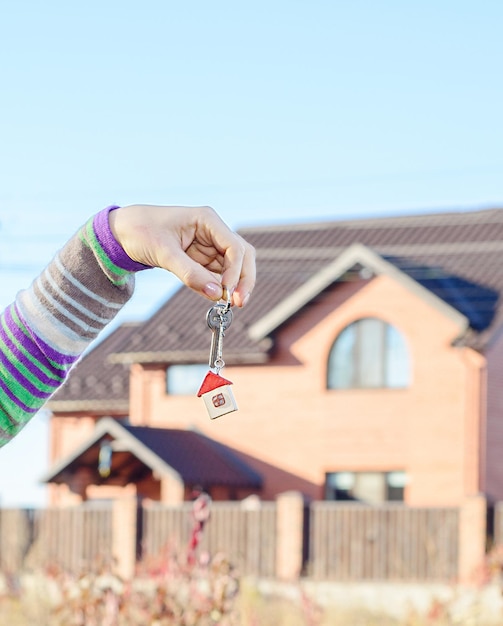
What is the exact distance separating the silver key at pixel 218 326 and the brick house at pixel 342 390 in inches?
911

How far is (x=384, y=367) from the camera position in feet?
89.8

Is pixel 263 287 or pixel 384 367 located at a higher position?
pixel 263 287

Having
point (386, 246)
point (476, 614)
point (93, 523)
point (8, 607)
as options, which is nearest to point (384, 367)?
point (386, 246)

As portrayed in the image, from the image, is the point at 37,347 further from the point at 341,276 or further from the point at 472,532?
the point at 341,276

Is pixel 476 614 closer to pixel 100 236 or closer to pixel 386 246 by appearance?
pixel 100 236

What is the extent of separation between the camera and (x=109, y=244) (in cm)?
223

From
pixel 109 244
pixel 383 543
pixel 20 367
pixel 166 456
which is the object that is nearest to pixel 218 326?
pixel 109 244

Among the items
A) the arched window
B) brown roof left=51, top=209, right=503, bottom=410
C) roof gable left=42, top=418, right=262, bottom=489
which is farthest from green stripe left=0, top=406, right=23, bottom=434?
the arched window

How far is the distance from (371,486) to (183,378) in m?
5.07

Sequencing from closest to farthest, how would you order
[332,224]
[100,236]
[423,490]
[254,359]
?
[100,236]
[423,490]
[254,359]
[332,224]

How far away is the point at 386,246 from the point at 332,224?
2.82 meters

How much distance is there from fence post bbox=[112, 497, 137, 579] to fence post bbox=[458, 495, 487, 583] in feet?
19.1

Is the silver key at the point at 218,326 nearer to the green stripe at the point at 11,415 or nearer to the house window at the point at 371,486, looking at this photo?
the green stripe at the point at 11,415

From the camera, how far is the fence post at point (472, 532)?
71.4ft
